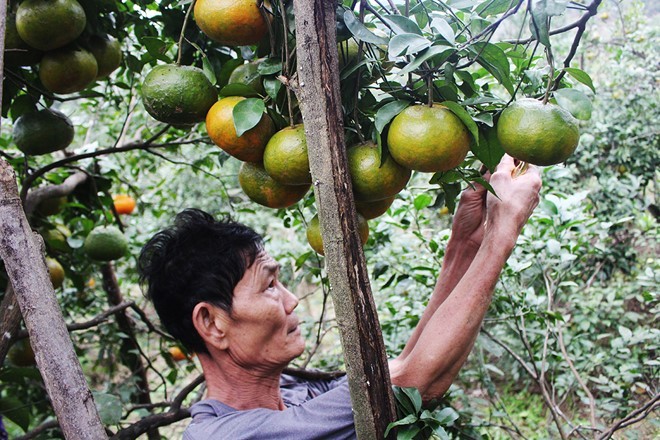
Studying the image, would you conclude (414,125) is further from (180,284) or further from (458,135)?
(180,284)

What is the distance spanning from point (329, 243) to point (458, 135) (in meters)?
0.26

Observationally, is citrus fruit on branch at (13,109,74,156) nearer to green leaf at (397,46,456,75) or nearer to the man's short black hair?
the man's short black hair

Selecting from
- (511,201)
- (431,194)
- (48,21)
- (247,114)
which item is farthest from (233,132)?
(431,194)

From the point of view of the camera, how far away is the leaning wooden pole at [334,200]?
3.00ft

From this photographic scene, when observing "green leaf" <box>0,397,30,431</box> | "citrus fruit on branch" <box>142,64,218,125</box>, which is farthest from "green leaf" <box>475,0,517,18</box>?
"green leaf" <box>0,397,30,431</box>

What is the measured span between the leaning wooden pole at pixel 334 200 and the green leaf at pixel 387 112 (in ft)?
0.23

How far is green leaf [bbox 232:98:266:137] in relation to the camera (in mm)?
1007

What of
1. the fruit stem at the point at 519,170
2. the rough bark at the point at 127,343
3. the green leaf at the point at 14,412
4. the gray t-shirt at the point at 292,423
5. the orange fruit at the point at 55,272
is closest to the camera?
the gray t-shirt at the point at 292,423

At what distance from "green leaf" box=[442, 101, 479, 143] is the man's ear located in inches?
30.7

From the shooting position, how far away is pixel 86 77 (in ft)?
5.30

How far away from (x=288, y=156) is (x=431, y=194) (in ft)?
4.12

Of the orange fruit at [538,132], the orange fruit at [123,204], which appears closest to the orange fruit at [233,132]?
the orange fruit at [538,132]

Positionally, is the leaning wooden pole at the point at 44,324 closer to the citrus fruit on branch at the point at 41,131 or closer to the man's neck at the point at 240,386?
the man's neck at the point at 240,386

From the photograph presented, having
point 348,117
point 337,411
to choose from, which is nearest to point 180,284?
point 337,411
